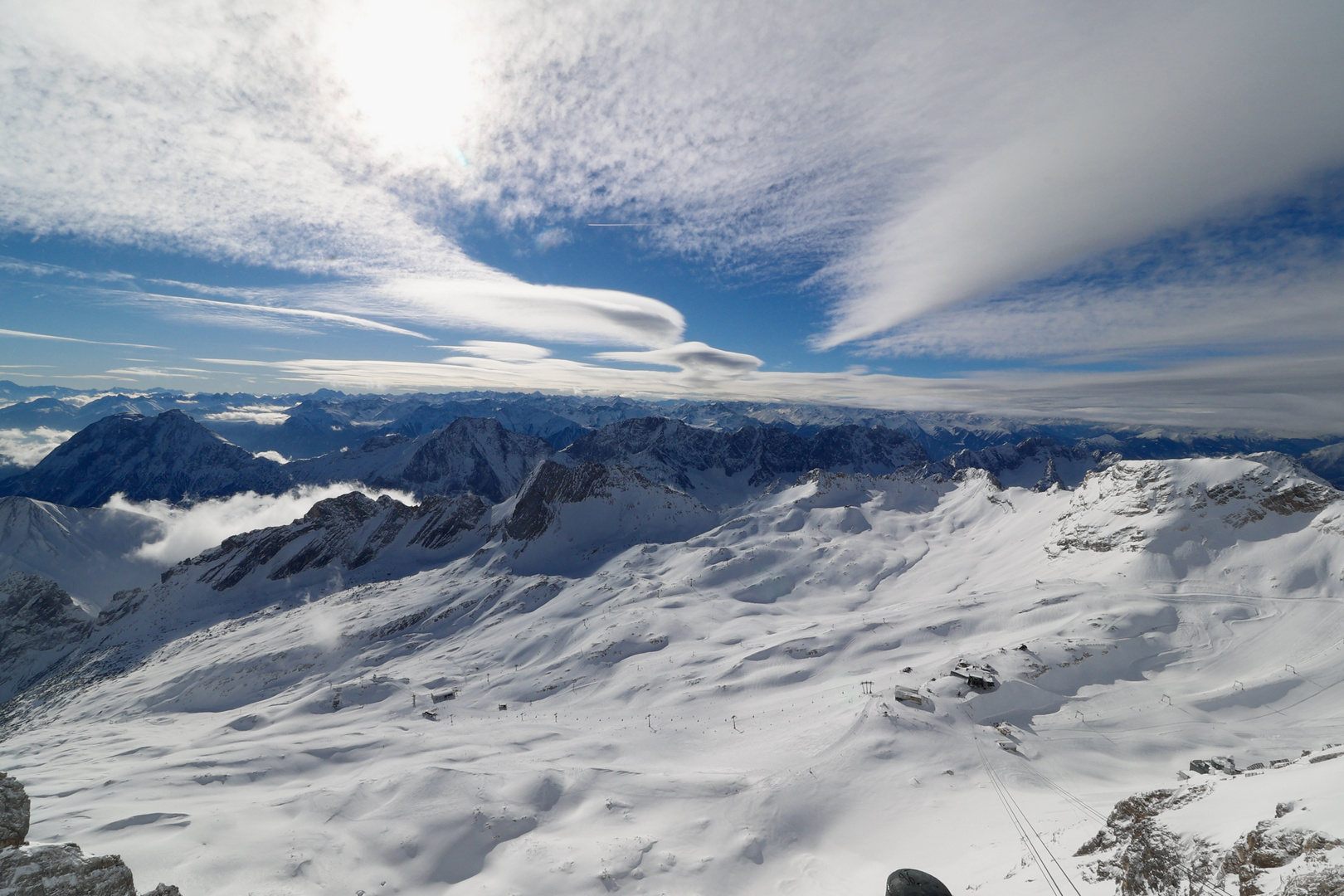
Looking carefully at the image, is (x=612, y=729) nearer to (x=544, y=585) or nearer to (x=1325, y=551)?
(x=544, y=585)

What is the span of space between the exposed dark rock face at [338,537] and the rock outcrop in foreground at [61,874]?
161454mm

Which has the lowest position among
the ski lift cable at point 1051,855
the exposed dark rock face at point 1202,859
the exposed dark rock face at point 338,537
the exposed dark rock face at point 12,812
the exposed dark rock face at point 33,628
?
Answer: the exposed dark rock face at point 33,628

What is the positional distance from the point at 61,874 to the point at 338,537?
593 ft

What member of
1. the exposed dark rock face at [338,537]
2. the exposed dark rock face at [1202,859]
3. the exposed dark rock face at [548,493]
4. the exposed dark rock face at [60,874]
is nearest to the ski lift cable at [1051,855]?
the exposed dark rock face at [1202,859]

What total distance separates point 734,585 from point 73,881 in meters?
95.8

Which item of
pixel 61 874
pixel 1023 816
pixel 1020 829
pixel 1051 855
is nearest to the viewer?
pixel 61 874

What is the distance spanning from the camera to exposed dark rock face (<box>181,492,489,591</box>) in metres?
166

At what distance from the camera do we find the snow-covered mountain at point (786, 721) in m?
28.7

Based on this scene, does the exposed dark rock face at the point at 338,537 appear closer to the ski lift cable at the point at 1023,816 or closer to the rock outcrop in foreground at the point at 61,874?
the rock outcrop in foreground at the point at 61,874

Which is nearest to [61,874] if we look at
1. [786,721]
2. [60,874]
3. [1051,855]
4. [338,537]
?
[60,874]

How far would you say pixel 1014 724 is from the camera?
40781 mm

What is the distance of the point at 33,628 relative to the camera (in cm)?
17325

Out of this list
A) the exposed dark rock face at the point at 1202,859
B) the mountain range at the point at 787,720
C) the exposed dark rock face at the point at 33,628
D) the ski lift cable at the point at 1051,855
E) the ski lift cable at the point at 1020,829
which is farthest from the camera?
the exposed dark rock face at the point at 33,628

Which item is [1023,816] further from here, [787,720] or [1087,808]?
[787,720]
